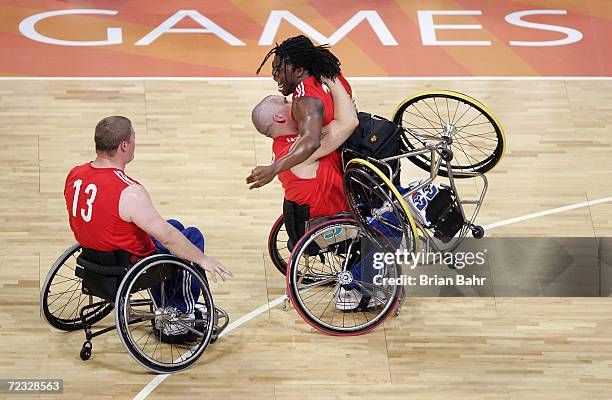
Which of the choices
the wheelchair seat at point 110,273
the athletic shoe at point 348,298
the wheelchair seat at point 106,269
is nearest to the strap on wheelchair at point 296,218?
the athletic shoe at point 348,298

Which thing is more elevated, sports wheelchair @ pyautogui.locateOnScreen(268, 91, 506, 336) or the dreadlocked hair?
the dreadlocked hair

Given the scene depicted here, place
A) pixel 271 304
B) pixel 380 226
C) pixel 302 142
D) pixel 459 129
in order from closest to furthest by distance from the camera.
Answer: pixel 302 142
pixel 380 226
pixel 271 304
pixel 459 129

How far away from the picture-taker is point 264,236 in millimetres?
7766

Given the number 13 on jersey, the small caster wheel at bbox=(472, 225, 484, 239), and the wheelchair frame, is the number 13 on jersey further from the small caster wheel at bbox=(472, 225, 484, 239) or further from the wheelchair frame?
the small caster wheel at bbox=(472, 225, 484, 239)

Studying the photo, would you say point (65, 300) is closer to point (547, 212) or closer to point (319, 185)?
point (319, 185)

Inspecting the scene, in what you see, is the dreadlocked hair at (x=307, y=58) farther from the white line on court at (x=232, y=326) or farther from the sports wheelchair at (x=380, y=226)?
the white line on court at (x=232, y=326)

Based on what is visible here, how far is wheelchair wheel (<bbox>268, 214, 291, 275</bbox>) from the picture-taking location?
7.34 meters

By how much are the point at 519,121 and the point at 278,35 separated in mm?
2320

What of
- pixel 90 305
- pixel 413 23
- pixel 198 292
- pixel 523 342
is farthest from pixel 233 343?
pixel 413 23

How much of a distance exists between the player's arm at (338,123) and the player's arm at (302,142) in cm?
13

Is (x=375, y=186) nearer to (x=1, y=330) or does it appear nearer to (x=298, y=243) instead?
(x=298, y=243)

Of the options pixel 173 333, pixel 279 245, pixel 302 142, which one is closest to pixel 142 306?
pixel 173 333

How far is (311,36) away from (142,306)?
382 cm

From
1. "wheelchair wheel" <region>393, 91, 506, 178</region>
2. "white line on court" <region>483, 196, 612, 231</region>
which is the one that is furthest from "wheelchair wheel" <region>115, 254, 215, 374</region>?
"white line on court" <region>483, 196, 612, 231</region>
